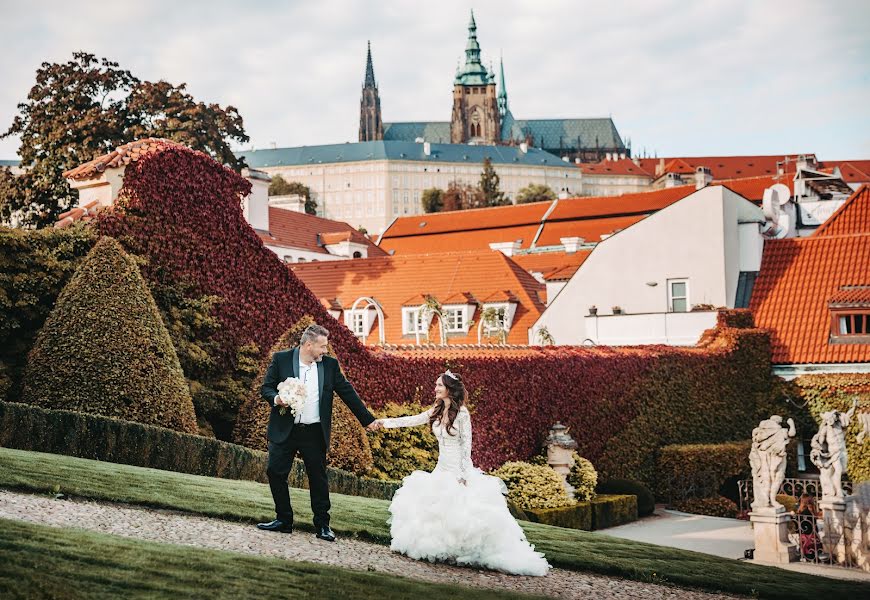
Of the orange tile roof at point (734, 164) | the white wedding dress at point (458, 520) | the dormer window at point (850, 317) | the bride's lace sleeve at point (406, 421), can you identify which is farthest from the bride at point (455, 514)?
the orange tile roof at point (734, 164)

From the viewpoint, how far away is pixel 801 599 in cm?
1266

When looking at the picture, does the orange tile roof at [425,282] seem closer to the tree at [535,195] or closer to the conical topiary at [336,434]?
the conical topiary at [336,434]

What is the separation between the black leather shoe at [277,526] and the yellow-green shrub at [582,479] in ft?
46.3

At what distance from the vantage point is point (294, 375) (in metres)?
10.9

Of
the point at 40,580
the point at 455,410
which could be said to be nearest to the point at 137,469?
the point at 455,410

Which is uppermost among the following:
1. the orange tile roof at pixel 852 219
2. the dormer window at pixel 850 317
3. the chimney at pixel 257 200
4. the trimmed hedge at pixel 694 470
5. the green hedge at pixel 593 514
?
the chimney at pixel 257 200

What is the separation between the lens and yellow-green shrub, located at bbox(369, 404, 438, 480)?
19453mm

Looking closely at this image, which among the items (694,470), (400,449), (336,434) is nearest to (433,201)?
(694,470)

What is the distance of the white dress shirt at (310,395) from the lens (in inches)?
422

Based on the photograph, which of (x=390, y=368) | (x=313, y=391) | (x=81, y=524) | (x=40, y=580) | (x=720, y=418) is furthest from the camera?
(x=720, y=418)

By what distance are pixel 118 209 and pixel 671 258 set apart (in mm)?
25014

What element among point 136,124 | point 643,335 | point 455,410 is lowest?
point 455,410

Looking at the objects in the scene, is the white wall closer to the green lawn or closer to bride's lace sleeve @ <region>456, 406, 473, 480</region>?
the green lawn

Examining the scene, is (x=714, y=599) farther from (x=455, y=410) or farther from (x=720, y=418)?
(x=720, y=418)
